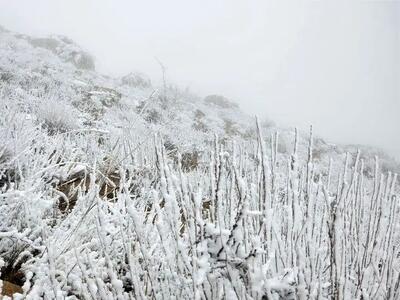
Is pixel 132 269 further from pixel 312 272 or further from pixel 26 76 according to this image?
pixel 26 76

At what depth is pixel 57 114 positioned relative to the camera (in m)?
4.79

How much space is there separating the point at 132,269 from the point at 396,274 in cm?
72

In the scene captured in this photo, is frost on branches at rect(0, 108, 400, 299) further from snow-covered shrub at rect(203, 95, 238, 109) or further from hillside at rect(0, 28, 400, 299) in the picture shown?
snow-covered shrub at rect(203, 95, 238, 109)

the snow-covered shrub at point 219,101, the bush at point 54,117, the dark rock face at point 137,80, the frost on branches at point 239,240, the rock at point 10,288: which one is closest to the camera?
the frost on branches at point 239,240

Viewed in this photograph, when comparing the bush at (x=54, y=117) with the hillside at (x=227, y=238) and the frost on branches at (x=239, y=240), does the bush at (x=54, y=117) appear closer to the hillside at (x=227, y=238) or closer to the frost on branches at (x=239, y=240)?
the hillside at (x=227, y=238)

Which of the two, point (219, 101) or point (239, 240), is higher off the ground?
point (239, 240)

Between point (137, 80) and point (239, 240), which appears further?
point (137, 80)

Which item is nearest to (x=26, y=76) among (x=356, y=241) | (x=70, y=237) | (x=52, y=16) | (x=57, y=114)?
(x=57, y=114)

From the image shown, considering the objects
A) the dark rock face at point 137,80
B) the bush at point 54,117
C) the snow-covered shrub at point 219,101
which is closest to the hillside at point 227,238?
the bush at point 54,117

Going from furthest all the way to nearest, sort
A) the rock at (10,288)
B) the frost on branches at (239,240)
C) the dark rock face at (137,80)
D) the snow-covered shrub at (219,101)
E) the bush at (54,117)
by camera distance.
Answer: the snow-covered shrub at (219,101) → the dark rock face at (137,80) → the bush at (54,117) → the rock at (10,288) → the frost on branches at (239,240)

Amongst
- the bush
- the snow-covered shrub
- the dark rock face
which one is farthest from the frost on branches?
the snow-covered shrub

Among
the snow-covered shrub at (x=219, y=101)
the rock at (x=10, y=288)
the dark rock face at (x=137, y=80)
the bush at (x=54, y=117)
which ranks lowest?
the snow-covered shrub at (x=219, y=101)

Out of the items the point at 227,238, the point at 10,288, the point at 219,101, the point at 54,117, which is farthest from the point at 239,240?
the point at 219,101

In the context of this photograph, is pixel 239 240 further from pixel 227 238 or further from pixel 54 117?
pixel 54 117
